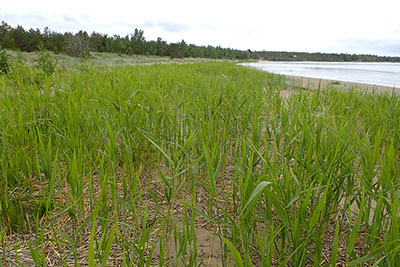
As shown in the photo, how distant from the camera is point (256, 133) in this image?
1.60 m

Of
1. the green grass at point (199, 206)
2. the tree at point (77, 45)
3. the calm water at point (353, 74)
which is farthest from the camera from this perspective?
the tree at point (77, 45)

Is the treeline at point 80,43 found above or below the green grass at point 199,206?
above

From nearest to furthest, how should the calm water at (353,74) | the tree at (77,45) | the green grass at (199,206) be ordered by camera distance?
the green grass at (199,206) < the calm water at (353,74) < the tree at (77,45)

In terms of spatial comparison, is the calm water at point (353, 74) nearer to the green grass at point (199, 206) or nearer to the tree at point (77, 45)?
the green grass at point (199, 206)

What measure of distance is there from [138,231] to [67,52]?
27.3 m

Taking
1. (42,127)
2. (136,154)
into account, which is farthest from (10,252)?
(42,127)

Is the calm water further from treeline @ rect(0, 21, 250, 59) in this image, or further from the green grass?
treeline @ rect(0, 21, 250, 59)

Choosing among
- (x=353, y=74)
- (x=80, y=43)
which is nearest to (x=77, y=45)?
(x=80, y=43)

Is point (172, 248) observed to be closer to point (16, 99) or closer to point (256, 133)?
point (256, 133)

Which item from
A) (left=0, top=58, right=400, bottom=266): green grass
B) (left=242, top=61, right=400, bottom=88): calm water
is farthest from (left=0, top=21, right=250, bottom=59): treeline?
(left=242, top=61, right=400, bottom=88): calm water

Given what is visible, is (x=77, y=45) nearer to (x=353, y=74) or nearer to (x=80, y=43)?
(x=80, y=43)

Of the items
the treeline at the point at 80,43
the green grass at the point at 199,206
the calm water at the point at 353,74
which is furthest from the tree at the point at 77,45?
the green grass at the point at 199,206

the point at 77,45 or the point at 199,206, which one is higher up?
the point at 77,45

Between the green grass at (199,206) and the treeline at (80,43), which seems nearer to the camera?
the green grass at (199,206)
